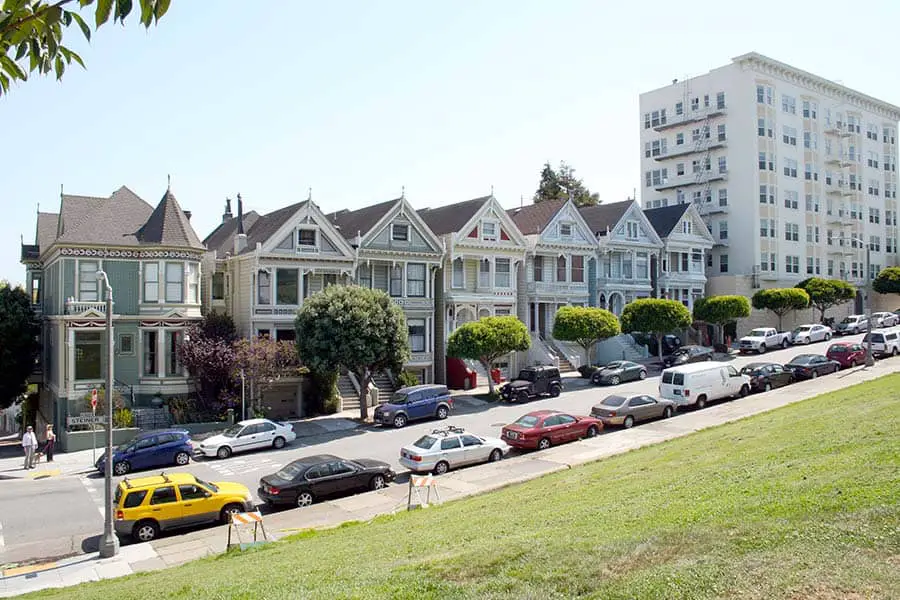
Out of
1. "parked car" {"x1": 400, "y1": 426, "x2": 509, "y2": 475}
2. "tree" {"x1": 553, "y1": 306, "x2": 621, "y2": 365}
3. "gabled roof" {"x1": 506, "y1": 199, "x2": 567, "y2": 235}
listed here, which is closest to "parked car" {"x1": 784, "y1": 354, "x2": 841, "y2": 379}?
"tree" {"x1": 553, "y1": 306, "x2": 621, "y2": 365}

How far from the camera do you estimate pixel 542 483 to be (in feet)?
67.2

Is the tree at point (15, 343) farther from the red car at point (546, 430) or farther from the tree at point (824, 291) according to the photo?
the tree at point (824, 291)

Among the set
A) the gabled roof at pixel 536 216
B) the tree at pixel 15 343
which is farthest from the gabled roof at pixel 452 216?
the tree at pixel 15 343

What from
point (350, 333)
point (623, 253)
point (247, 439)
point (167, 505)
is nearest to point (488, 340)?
point (350, 333)

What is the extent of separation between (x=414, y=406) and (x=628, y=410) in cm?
984

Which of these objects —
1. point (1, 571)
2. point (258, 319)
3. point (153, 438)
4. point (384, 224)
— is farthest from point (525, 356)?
point (1, 571)

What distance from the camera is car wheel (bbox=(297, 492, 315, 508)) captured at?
2188 cm

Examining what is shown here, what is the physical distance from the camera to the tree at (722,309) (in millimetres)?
54688

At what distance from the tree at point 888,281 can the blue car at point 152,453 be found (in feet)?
227

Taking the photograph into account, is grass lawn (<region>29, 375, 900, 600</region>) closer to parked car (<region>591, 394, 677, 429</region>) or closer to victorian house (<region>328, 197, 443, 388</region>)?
parked car (<region>591, 394, 677, 429</region>)

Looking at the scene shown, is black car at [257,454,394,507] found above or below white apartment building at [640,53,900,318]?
below

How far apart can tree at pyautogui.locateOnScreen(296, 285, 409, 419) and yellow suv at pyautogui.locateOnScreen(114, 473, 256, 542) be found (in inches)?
536

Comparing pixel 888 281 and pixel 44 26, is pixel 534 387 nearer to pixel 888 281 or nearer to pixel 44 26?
pixel 44 26

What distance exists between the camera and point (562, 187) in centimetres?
8175
